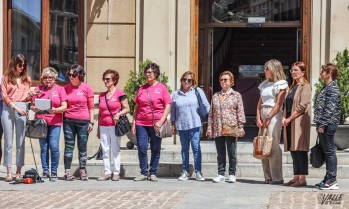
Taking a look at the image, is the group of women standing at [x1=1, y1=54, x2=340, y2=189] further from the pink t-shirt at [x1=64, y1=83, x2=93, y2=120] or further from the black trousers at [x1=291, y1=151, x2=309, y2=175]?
the black trousers at [x1=291, y1=151, x2=309, y2=175]

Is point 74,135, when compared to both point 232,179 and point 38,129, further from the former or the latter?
point 232,179

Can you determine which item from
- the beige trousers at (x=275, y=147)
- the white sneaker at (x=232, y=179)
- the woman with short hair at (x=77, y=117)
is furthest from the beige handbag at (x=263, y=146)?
the woman with short hair at (x=77, y=117)

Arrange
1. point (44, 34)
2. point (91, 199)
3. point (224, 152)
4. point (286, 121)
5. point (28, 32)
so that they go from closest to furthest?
1. point (91, 199)
2. point (286, 121)
3. point (224, 152)
4. point (44, 34)
5. point (28, 32)

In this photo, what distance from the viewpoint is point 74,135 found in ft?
47.4

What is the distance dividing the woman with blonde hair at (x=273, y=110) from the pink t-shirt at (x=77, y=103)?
9.01ft

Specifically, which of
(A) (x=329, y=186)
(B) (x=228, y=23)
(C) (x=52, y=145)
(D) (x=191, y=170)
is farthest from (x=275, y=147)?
(B) (x=228, y=23)

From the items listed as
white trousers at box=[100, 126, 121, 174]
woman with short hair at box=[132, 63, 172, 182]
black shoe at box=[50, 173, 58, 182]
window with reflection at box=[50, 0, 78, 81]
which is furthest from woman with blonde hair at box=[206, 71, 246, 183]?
window with reflection at box=[50, 0, 78, 81]

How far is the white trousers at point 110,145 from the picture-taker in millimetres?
14352

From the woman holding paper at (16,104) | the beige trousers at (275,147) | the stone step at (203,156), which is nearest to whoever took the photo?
the beige trousers at (275,147)

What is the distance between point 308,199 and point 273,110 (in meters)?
2.02

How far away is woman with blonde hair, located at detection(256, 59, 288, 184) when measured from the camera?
44.9 ft

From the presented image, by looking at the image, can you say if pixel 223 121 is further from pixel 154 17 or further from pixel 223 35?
pixel 223 35

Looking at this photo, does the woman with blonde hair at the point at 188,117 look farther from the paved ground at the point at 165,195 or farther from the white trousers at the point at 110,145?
the white trousers at the point at 110,145

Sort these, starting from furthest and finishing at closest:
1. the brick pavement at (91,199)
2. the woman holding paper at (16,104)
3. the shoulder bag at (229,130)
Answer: the woman holding paper at (16,104), the shoulder bag at (229,130), the brick pavement at (91,199)
